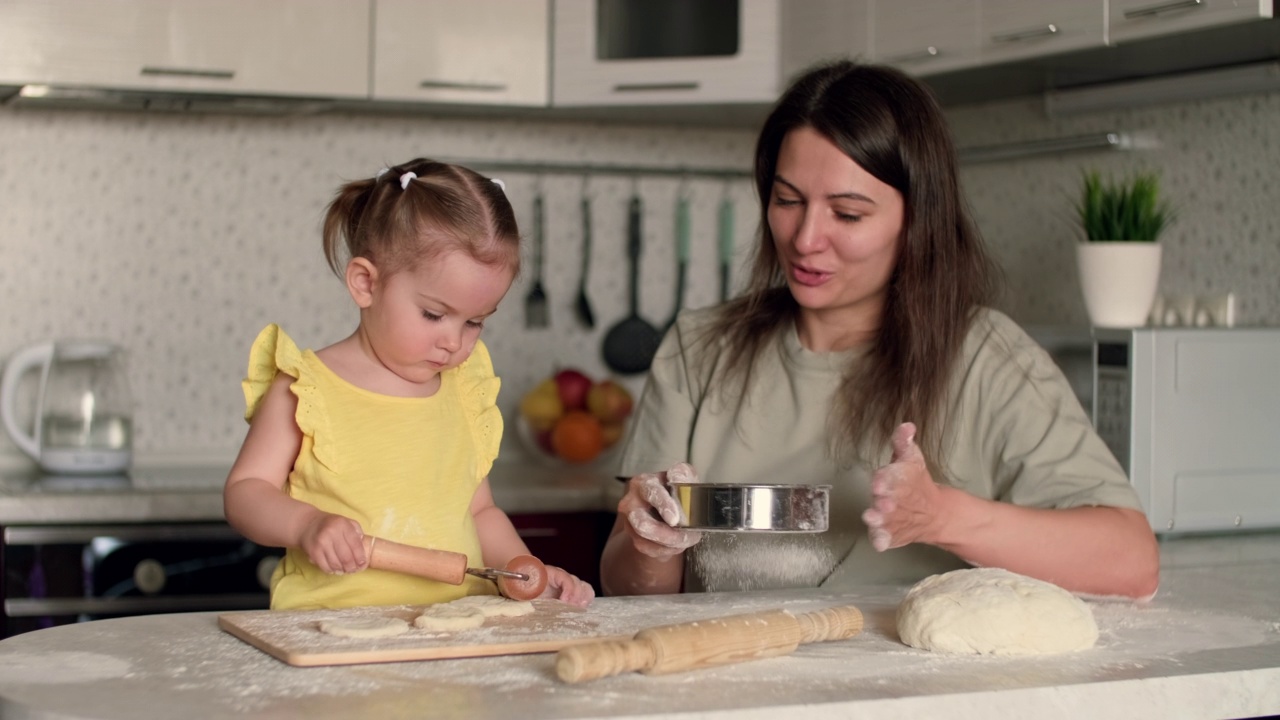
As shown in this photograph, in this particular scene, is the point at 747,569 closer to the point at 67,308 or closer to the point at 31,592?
the point at 31,592

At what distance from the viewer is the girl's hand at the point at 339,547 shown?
116cm

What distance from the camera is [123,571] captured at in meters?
2.21

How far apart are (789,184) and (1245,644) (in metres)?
0.68

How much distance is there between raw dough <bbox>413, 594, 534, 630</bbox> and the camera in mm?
1117

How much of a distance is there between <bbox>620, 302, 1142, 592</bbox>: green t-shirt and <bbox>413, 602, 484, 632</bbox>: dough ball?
0.49m

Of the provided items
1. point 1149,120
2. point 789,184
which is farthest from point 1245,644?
point 1149,120

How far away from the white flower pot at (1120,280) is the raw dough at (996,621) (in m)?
1.01

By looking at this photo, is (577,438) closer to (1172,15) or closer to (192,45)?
(192,45)

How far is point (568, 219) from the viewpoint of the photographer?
295 cm

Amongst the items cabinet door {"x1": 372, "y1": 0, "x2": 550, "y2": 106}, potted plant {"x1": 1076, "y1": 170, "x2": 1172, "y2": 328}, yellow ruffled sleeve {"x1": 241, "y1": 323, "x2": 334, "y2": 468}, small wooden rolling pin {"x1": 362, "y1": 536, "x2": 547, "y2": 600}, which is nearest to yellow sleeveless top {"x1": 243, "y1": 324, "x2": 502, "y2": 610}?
yellow ruffled sleeve {"x1": 241, "y1": 323, "x2": 334, "y2": 468}

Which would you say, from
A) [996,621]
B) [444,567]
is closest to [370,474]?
[444,567]

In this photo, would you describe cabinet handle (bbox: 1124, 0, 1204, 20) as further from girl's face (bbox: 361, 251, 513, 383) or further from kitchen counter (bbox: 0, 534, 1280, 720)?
girl's face (bbox: 361, 251, 513, 383)

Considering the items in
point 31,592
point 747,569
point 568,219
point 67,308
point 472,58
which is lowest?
point 31,592

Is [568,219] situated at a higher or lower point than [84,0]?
lower
